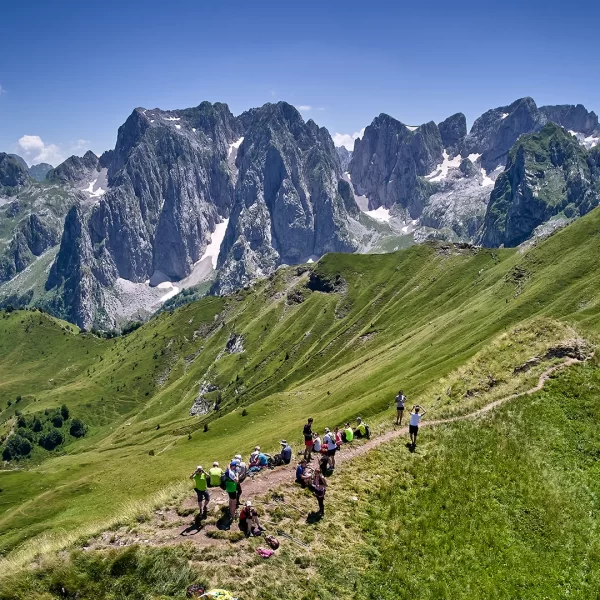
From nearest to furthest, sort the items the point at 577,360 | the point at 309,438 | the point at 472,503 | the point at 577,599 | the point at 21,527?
the point at 577,599 → the point at 472,503 → the point at 309,438 → the point at 577,360 → the point at 21,527

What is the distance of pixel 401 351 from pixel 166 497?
147498mm

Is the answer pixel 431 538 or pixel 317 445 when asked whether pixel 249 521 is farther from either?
pixel 317 445

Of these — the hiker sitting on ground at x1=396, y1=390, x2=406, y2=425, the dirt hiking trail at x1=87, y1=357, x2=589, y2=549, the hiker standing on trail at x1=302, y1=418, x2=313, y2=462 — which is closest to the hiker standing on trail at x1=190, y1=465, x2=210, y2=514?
the dirt hiking trail at x1=87, y1=357, x2=589, y2=549

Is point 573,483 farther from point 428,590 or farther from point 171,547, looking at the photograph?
point 171,547

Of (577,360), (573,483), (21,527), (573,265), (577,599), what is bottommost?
(21,527)

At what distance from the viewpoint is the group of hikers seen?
118 ft

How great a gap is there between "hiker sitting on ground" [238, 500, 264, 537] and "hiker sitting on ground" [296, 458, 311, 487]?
26.3 feet

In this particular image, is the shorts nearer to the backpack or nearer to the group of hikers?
the group of hikers

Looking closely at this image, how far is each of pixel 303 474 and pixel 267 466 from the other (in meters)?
5.15

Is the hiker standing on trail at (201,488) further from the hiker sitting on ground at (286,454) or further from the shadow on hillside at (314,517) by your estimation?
the hiker sitting on ground at (286,454)

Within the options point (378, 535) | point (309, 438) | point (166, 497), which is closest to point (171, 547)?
point (166, 497)

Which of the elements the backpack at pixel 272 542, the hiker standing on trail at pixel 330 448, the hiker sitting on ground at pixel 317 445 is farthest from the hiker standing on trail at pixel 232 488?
the hiker sitting on ground at pixel 317 445

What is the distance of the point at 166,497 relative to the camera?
138 ft

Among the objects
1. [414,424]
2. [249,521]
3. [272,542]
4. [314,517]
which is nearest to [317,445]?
[414,424]
